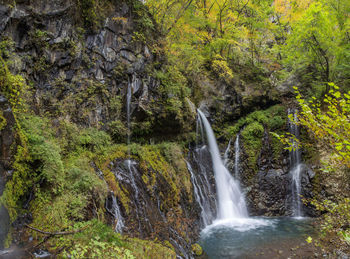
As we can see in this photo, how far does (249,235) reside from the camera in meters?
8.23

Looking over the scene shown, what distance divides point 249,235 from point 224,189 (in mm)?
3155

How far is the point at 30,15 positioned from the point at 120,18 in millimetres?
3103

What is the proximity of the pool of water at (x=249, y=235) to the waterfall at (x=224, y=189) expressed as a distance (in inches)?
21.6

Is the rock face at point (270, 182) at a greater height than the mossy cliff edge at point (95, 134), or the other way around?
the mossy cliff edge at point (95, 134)

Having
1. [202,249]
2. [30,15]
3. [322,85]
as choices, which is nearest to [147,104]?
[30,15]

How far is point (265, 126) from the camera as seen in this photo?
1349cm

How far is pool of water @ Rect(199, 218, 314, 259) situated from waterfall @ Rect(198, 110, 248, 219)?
0.55 meters

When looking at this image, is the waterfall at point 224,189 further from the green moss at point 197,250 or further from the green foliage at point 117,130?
the green foliage at point 117,130

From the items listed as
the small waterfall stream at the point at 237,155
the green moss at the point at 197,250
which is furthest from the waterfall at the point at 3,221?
the small waterfall stream at the point at 237,155

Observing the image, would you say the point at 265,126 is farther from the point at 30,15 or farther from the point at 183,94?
the point at 30,15

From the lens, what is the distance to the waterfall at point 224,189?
34.5ft

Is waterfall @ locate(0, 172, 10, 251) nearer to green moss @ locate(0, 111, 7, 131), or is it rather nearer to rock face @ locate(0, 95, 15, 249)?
rock face @ locate(0, 95, 15, 249)

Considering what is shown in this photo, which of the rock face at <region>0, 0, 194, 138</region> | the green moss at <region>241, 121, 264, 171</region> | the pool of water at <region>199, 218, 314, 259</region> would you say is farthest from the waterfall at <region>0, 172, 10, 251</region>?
the green moss at <region>241, 121, 264, 171</region>

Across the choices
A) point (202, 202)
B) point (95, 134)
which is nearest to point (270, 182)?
point (202, 202)
